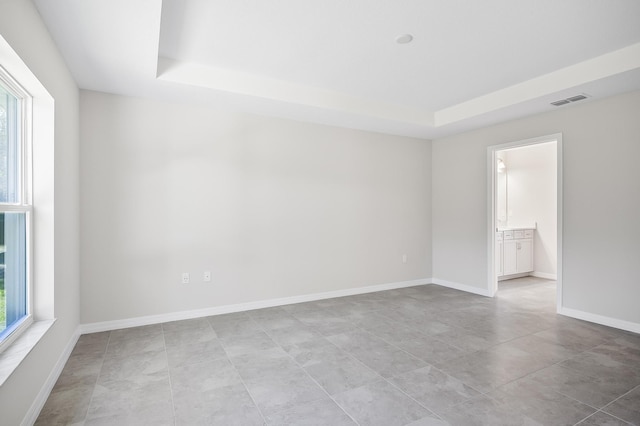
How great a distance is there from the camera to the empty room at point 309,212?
2.14 meters

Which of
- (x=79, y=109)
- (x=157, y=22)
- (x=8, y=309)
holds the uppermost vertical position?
(x=157, y=22)

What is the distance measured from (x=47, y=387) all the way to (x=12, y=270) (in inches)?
31.9

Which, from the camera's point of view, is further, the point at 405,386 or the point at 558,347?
the point at 558,347

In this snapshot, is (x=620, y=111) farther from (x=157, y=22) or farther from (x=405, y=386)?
(x=157, y=22)

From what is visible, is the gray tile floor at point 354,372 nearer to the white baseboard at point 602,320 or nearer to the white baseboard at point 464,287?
the white baseboard at point 602,320

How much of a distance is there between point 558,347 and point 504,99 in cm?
274

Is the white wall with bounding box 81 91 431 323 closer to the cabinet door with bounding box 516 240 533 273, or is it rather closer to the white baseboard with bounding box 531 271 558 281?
the cabinet door with bounding box 516 240 533 273

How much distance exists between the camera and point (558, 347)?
301 cm

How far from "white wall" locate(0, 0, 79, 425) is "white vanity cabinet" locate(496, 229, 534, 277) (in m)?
5.89

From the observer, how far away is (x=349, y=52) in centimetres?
308

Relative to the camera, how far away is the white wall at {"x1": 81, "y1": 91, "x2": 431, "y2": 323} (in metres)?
3.45

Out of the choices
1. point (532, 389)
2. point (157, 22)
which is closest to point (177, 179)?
point (157, 22)

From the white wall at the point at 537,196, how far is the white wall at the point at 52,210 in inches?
252

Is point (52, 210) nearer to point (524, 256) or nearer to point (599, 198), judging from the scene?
point (599, 198)
